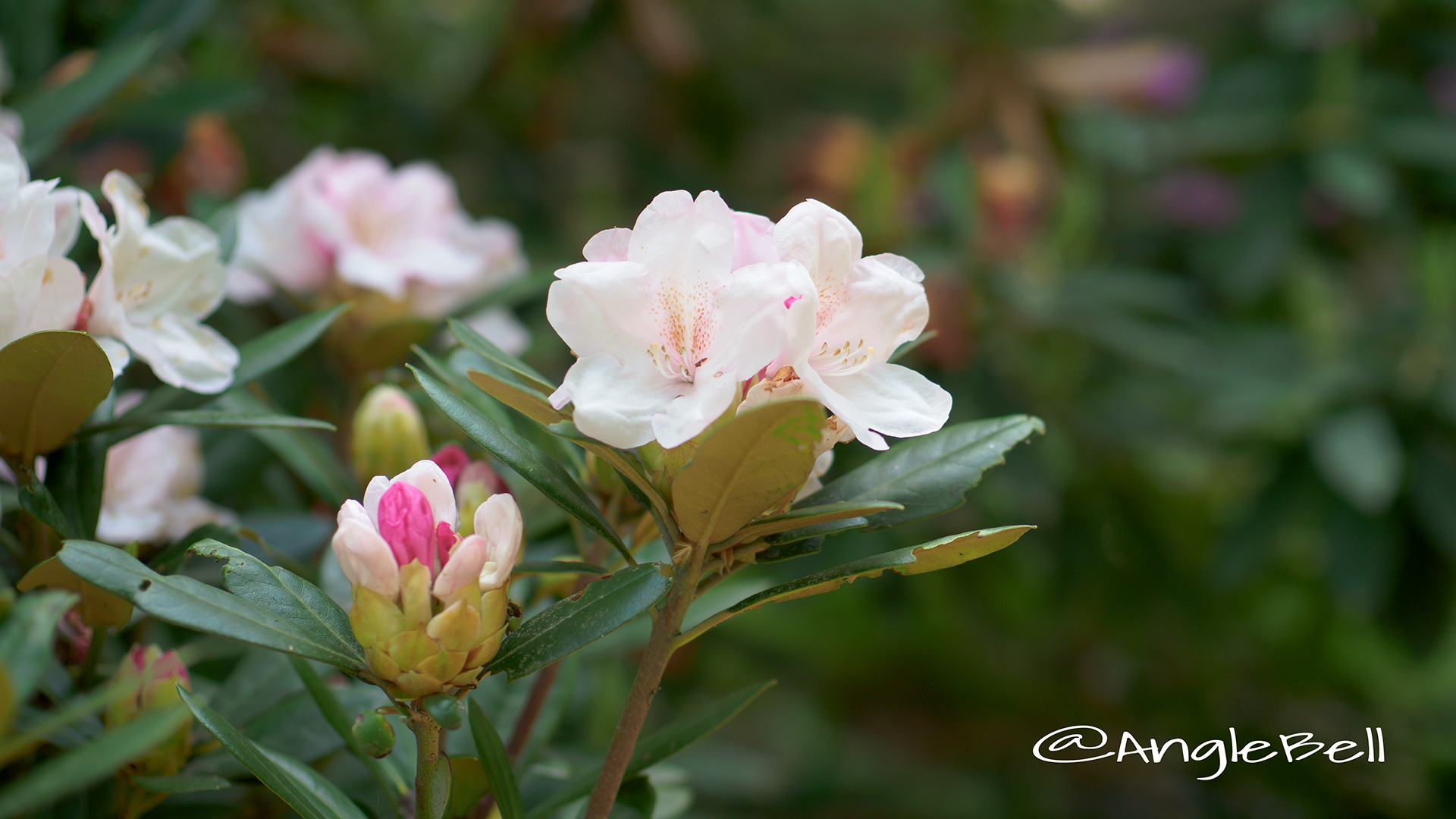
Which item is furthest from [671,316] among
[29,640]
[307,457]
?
[307,457]

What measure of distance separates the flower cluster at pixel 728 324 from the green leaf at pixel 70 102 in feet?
2.21

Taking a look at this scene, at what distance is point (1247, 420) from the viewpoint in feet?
6.08

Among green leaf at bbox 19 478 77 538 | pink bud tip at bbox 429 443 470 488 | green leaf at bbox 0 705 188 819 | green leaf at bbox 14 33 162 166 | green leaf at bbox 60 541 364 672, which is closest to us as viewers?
green leaf at bbox 0 705 188 819

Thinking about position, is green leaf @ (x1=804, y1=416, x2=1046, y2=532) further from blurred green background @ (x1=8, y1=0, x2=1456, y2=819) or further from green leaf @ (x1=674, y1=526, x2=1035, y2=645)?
blurred green background @ (x1=8, y1=0, x2=1456, y2=819)

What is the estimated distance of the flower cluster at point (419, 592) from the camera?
20.5 inches

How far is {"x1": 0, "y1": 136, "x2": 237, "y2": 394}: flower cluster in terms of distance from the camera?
59cm

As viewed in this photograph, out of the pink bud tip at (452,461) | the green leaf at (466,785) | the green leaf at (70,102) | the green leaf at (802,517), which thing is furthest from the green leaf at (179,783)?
the green leaf at (70,102)

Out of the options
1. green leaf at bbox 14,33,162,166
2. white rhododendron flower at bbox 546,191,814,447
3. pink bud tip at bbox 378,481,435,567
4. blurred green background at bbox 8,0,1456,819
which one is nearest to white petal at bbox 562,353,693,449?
white rhododendron flower at bbox 546,191,814,447

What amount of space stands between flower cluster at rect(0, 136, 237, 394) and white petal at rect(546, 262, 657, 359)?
32 cm

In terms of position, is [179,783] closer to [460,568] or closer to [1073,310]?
[460,568]

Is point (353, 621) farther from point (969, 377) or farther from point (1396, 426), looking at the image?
point (1396, 426)

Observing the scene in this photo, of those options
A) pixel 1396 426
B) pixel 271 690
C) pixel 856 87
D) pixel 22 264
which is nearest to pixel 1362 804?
pixel 1396 426

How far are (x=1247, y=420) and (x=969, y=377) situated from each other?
0.59 metres

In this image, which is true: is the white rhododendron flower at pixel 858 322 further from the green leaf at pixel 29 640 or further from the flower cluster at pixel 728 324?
the green leaf at pixel 29 640
